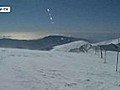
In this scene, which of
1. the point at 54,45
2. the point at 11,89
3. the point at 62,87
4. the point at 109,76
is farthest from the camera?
the point at 54,45

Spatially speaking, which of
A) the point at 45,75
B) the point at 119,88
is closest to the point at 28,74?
the point at 45,75

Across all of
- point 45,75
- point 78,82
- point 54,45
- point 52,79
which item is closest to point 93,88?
point 78,82

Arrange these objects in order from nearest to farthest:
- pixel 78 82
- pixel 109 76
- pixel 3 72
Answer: pixel 78 82
pixel 3 72
pixel 109 76

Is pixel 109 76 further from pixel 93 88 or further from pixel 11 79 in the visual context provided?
pixel 11 79

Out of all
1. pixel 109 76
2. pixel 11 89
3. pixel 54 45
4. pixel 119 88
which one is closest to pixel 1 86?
pixel 11 89

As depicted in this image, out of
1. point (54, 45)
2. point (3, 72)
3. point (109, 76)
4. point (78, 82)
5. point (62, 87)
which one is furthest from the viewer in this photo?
point (54, 45)

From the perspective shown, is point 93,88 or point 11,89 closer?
point 11,89

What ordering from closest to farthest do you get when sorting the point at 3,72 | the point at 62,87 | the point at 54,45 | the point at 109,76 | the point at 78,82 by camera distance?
the point at 62,87, the point at 78,82, the point at 3,72, the point at 109,76, the point at 54,45

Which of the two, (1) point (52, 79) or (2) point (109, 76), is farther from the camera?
(2) point (109, 76)

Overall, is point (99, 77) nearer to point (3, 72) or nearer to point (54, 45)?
point (3, 72)
